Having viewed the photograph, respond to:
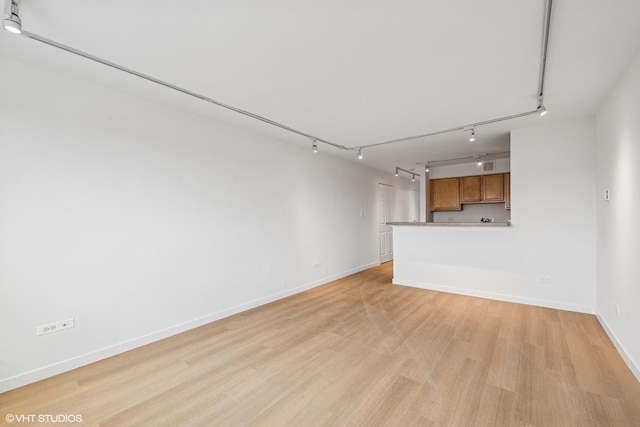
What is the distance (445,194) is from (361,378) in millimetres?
5417

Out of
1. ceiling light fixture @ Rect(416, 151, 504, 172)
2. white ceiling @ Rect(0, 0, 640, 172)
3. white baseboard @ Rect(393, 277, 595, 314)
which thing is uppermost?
white ceiling @ Rect(0, 0, 640, 172)

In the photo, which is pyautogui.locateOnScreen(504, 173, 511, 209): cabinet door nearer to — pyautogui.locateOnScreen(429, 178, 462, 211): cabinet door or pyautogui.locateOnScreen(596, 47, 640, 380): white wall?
pyautogui.locateOnScreen(429, 178, 462, 211): cabinet door

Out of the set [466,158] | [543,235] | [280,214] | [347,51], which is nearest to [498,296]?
[543,235]

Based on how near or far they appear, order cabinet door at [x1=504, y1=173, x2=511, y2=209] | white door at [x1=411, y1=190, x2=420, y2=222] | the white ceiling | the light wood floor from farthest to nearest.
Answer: white door at [x1=411, y1=190, x2=420, y2=222] → cabinet door at [x1=504, y1=173, x2=511, y2=209] → the light wood floor → the white ceiling

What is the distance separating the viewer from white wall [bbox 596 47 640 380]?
7.46 feet

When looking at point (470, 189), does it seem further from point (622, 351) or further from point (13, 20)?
point (13, 20)

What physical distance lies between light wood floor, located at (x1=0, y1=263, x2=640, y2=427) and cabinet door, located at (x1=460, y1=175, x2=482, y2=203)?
10.2ft

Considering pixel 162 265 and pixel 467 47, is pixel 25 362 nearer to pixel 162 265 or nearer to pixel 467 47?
pixel 162 265

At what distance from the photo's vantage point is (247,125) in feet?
12.8

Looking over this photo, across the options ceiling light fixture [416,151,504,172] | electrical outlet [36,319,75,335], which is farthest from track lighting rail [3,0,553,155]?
electrical outlet [36,319,75,335]

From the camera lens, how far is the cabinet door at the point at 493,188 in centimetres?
590

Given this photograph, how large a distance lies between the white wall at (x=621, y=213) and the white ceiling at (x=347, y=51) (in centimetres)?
25

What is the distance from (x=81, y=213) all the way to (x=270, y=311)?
2473 millimetres

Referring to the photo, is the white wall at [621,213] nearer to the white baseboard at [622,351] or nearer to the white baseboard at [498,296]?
the white baseboard at [622,351]
